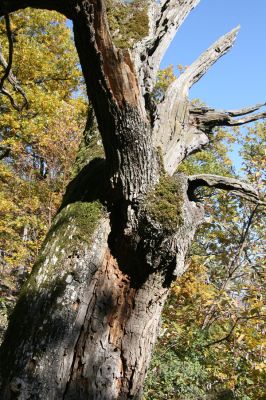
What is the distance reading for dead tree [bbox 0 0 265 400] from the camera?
2123 millimetres

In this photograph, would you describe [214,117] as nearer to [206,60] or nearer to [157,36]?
[206,60]

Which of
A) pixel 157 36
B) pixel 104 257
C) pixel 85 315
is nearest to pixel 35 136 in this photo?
pixel 157 36

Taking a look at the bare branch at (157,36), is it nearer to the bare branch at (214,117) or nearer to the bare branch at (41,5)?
the bare branch at (214,117)

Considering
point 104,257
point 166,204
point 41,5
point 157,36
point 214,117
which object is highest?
point 157,36

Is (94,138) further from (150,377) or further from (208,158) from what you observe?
(208,158)

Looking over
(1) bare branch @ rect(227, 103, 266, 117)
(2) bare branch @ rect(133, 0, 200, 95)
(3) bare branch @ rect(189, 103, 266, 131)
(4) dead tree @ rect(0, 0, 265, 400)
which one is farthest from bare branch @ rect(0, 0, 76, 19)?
(1) bare branch @ rect(227, 103, 266, 117)

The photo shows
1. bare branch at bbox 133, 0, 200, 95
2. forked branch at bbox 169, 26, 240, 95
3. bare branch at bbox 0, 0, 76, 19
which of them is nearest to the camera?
bare branch at bbox 0, 0, 76, 19

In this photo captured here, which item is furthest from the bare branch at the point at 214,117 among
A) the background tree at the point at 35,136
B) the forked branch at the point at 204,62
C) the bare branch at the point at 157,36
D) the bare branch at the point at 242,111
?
the background tree at the point at 35,136

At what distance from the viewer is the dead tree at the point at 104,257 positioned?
2.12 m

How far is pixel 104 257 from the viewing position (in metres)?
2.60

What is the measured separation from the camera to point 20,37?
42.3 feet

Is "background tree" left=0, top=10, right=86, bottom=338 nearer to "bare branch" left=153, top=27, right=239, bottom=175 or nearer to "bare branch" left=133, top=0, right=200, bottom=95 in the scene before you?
"bare branch" left=133, top=0, right=200, bottom=95

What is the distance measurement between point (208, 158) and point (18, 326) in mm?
14861

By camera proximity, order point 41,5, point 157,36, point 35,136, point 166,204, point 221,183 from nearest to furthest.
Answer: point 41,5
point 166,204
point 221,183
point 157,36
point 35,136
